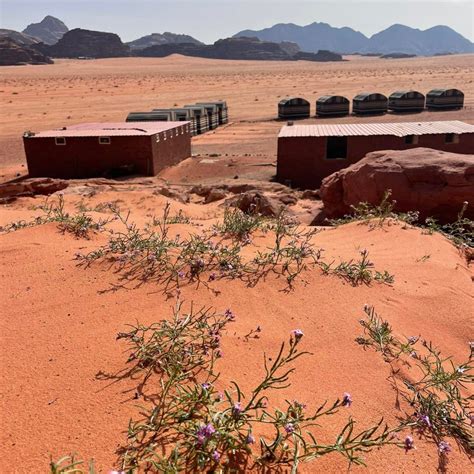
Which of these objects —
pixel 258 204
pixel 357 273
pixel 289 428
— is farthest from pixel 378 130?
pixel 289 428

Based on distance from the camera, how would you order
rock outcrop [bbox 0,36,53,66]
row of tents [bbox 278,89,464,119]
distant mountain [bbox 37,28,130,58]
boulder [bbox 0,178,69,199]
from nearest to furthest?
boulder [bbox 0,178,69,199] → row of tents [bbox 278,89,464,119] → rock outcrop [bbox 0,36,53,66] → distant mountain [bbox 37,28,130,58]

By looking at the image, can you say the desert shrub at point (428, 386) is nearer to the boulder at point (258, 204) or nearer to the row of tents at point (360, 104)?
the boulder at point (258, 204)

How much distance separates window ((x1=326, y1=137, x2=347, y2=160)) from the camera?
16.5 meters

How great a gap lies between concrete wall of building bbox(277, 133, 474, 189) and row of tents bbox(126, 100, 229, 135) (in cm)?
871

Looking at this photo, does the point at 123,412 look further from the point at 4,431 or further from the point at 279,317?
the point at 279,317

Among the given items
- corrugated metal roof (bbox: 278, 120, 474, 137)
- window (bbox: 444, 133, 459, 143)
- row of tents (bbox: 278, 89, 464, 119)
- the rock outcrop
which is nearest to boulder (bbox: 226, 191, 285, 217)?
corrugated metal roof (bbox: 278, 120, 474, 137)

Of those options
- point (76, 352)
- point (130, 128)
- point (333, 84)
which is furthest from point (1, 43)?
point (76, 352)

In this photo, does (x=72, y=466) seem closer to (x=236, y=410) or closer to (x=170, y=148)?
(x=236, y=410)

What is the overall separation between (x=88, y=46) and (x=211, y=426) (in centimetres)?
13955

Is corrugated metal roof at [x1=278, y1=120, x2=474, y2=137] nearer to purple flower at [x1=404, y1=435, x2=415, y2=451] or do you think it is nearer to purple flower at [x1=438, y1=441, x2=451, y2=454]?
purple flower at [x1=438, y1=441, x2=451, y2=454]

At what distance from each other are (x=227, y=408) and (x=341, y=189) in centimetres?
875

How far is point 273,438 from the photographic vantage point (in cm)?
213

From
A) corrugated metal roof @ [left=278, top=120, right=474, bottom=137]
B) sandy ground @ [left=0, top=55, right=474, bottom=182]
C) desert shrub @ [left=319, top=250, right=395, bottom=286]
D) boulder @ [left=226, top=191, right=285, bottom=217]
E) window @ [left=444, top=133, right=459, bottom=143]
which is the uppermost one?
desert shrub @ [left=319, top=250, right=395, bottom=286]

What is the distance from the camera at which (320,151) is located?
15.7m
